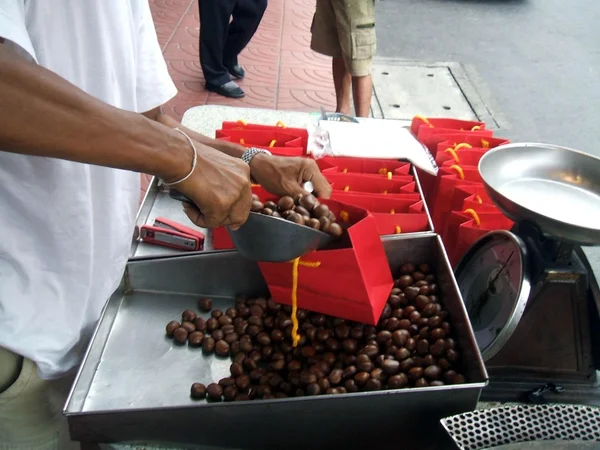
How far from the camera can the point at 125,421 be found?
1.07m

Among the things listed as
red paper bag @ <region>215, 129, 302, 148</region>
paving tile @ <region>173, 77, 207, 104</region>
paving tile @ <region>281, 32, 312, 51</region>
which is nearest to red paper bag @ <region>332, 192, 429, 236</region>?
red paper bag @ <region>215, 129, 302, 148</region>

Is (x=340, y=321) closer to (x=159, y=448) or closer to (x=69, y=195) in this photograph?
(x=159, y=448)

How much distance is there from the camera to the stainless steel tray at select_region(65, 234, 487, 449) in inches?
Answer: 42.2

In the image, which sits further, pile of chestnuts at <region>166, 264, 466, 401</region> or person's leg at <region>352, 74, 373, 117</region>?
person's leg at <region>352, 74, 373, 117</region>

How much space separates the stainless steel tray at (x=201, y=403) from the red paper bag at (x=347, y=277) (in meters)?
0.13

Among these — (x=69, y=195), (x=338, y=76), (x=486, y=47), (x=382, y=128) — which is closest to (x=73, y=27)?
(x=69, y=195)

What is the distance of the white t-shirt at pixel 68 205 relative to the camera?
100 centimetres

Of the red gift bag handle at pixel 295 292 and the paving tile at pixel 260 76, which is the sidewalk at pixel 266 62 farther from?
the red gift bag handle at pixel 295 292

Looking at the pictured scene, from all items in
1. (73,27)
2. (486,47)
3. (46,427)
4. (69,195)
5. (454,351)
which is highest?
(73,27)

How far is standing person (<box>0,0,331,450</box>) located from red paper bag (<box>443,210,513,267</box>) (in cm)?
68

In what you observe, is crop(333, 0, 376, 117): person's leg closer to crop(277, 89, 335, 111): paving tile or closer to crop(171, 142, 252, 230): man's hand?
crop(277, 89, 335, 111): paving tile

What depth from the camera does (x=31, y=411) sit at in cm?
121

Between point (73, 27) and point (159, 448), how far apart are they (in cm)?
82

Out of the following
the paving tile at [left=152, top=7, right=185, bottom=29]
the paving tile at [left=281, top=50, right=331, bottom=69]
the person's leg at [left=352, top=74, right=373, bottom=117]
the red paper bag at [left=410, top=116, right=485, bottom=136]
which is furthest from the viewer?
the paving tile at [left=152, top=7, right=185, bottom=29]
